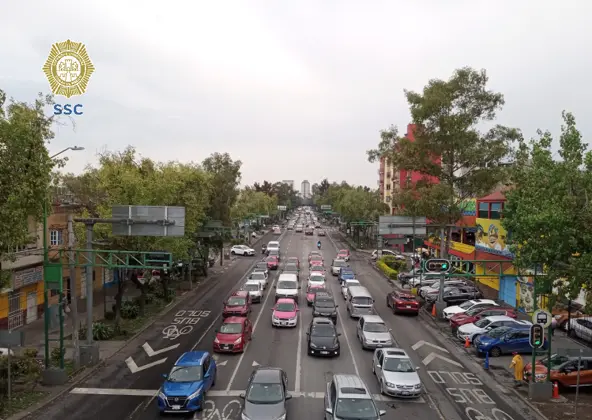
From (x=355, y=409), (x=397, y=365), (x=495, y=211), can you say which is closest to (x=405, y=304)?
(x=495, y=211)

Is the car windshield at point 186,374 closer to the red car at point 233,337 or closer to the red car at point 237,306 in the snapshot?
the red car at point 233,337

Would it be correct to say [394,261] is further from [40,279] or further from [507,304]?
[40,279]

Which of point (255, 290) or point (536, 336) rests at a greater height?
point (536, 336)

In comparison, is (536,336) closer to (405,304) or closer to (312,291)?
(405,304)

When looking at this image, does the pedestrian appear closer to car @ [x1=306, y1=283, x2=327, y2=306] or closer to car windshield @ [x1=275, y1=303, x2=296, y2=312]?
car windshield @ [x1=275, y1=303, x2=296, y2=312]

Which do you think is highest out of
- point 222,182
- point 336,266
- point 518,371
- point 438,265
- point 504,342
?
point 222,182

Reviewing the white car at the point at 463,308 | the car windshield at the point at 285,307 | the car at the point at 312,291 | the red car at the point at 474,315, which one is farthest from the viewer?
the car at the point at 312,291

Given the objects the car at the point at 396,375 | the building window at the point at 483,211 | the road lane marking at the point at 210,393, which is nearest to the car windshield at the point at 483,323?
the car at the point at 396,375
